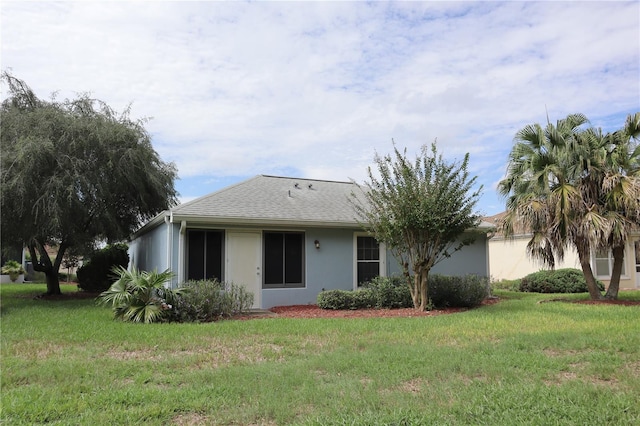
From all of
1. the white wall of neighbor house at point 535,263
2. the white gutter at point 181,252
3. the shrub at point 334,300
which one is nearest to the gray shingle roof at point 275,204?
the white gutter at point 181,252

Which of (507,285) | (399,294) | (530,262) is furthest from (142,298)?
(530,262)

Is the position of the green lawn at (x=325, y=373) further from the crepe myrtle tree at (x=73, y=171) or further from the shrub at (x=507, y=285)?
the shrub at (x=507, y=285)

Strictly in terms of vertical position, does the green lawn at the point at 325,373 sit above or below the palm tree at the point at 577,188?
below

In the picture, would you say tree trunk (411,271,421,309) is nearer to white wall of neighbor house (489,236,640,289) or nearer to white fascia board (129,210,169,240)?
white fascia board (129,210,169,240)

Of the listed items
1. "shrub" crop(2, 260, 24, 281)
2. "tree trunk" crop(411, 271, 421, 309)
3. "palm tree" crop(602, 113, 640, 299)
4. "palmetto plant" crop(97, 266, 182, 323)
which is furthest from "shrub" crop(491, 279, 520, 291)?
"shrub" crop(2, 260, 24, 281)

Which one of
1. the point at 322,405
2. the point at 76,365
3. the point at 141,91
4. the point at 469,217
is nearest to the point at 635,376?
the point at 322,405

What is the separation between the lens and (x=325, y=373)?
6.22 metres

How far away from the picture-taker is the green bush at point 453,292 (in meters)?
13.8

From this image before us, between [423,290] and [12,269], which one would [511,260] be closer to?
[423,290]

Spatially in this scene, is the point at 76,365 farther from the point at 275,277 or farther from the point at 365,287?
the point at 365,287

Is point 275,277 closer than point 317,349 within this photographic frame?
No

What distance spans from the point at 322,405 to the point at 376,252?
34.6ft

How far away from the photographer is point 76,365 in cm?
654

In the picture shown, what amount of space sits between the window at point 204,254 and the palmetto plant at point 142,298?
69.8 inches
